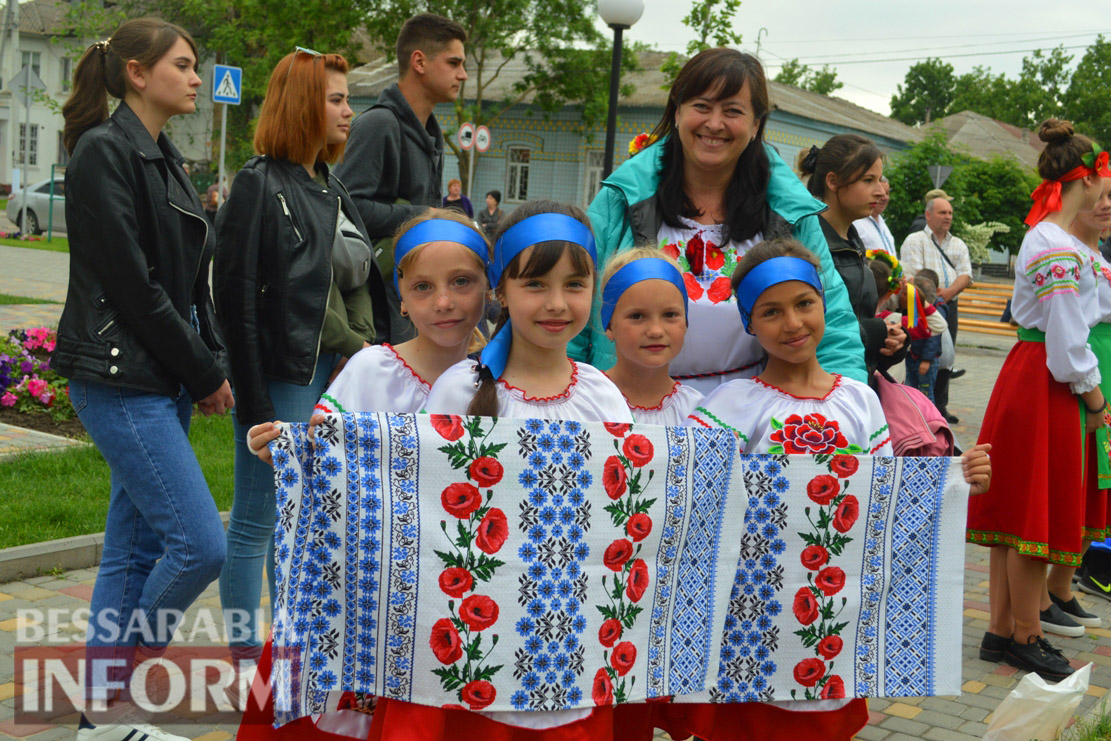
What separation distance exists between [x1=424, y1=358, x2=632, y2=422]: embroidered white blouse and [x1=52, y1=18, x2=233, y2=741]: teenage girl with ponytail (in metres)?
0.94

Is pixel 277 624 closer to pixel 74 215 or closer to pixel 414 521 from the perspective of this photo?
pixel 414 521

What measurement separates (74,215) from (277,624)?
4.73ft

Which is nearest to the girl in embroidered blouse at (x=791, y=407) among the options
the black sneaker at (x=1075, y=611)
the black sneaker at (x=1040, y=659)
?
the black sneaker at (x=1040, y=659)

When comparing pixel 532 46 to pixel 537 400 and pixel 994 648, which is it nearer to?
pixel 994 648

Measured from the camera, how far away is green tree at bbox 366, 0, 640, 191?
30.6m

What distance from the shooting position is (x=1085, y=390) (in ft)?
17.1

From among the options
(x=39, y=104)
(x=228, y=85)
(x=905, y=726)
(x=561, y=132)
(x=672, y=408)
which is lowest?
(x=905, y=726)

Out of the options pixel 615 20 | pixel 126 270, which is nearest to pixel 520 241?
pixel 126 270

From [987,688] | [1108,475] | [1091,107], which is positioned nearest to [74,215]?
[987,688]

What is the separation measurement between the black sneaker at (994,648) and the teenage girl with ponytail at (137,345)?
3655 millimetres

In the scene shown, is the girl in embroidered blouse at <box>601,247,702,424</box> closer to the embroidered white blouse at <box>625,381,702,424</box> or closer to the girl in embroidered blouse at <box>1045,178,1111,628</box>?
the embroidered white blouse at <box>625,381,702,424</box>

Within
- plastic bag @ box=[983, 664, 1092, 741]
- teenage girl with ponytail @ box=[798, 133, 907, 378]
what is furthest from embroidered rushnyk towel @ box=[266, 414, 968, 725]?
teenage girl with ponytail @ box=[798, 133, 907, 378]

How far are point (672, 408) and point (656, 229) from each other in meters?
0.60

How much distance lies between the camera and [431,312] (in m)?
3.13
